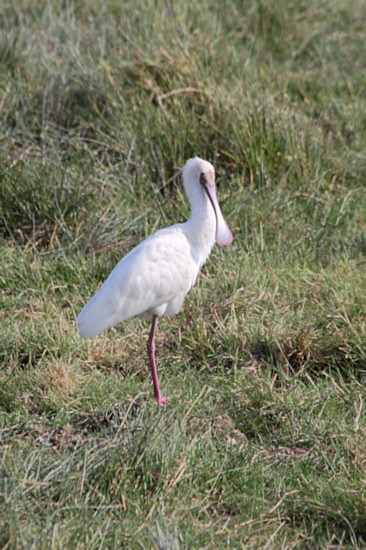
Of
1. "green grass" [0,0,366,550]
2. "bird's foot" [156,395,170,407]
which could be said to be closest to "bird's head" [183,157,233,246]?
"green grass" [0,0,366,550]

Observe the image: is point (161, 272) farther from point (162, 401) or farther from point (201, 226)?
point (162, 401)

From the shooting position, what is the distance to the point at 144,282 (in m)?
4.46

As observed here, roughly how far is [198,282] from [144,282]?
94 centimetres

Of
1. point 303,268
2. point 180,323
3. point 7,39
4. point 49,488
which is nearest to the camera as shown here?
point 49,488

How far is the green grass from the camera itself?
11.3 ft

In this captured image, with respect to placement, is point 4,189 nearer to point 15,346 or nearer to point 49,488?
point 15,346

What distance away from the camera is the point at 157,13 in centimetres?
740

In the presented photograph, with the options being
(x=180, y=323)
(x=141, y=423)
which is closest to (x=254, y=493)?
(x=141, y=423)

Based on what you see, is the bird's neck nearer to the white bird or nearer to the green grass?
the white bird

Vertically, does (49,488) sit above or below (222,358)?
above

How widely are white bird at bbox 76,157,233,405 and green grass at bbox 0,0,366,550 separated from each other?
297 millimetres

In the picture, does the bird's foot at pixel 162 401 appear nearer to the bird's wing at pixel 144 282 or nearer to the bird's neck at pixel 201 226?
the bird's wing at pixel 144 282

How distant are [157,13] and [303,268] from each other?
10.3 ft

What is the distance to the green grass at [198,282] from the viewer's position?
3432mm
